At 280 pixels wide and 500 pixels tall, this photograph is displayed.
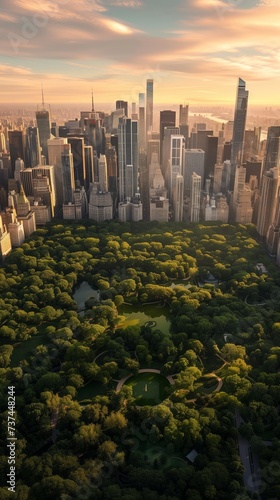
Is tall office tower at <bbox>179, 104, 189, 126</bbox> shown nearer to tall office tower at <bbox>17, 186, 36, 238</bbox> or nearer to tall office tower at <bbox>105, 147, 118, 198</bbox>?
tall office tower at <bbox>105, 147, 118, 198</bbox>

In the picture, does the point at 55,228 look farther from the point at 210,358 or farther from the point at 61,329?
the point at 210,358

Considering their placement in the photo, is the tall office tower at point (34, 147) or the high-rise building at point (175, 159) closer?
the high-rise building at point (175, 159)

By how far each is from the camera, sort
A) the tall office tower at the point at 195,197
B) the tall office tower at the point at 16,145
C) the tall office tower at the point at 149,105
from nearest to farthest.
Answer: the tall office tower at the point at 195,197 → the tall office tower at the point at 16,145 → the tall office tower at the point at 149,105

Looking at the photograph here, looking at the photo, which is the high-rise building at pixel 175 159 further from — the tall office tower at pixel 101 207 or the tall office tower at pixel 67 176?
the tall office tower at pixel 67 176

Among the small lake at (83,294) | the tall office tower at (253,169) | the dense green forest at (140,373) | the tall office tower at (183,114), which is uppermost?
the tall office tower at (183,114)

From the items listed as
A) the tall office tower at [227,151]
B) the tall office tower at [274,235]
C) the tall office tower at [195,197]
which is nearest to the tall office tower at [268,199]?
the tall office tower at [274,235]

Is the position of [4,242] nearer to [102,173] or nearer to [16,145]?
[102,173]

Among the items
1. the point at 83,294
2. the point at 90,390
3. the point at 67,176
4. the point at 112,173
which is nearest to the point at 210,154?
the point at 112,173

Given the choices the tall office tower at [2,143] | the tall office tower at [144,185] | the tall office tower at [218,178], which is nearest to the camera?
the tall office tower at [144,185]
